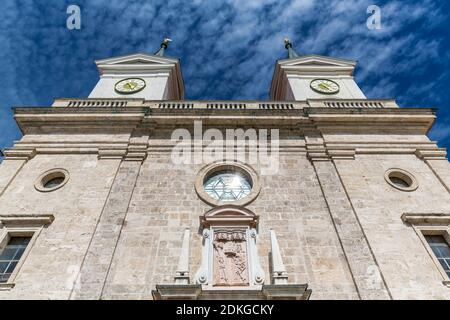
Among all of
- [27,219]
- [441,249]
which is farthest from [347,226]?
[27,219]

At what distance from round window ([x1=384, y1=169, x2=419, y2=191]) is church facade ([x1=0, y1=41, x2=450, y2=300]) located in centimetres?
6

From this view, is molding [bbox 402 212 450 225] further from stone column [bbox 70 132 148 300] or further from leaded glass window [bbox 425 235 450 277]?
stone column [bbox 70 132 148 300]

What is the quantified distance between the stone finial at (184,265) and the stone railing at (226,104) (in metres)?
7.32

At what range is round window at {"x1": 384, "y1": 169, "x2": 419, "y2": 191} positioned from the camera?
Result: 12.5m

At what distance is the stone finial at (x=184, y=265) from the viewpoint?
9172 mm

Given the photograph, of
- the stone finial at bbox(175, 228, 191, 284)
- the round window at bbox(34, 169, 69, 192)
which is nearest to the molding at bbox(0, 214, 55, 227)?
the round window at bbox(34, 169, 69, 192)

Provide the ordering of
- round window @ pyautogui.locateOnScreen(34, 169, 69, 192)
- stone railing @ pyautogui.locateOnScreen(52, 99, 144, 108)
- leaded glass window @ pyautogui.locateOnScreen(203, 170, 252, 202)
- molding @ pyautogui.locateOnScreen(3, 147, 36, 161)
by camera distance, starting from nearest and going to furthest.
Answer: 1. round window @ pyautogui.locateOnScreen(34, 169, 69, 192)
2. leaded glass window @ pyautogui.locateOnScreen(203, 170, 252, 202)
3. molding @ pyautogui.locateOnScreen(3, 147, 36, 161)
4. stone railing @ pyautogui.locateOnScreen(52, 99, 144, 108)

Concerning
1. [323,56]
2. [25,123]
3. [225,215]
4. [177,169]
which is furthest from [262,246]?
[323,56]

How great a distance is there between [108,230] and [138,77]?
420 inches

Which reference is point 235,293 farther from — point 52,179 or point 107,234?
point 52,179

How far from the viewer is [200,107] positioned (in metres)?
15.9

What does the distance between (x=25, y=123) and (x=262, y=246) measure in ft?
34.9
